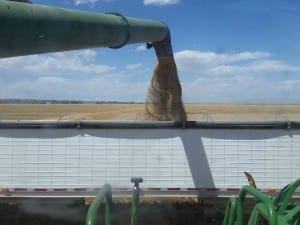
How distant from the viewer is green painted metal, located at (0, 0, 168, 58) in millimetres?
3568

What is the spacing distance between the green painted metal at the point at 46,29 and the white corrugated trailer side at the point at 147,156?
4.69 m

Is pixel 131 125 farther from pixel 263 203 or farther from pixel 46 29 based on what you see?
pixel 263 203

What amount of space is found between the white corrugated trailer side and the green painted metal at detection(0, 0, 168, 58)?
4.69 metres

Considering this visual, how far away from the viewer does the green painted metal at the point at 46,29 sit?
3568 millimetres

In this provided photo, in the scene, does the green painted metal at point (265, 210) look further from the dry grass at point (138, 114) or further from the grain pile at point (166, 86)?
the grain pile at point (166, 86)

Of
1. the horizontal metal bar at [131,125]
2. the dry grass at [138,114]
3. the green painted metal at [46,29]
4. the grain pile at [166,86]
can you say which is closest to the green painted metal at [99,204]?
the green painted metal at [46,29]

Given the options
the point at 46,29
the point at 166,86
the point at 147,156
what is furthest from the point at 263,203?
the point at 166,86

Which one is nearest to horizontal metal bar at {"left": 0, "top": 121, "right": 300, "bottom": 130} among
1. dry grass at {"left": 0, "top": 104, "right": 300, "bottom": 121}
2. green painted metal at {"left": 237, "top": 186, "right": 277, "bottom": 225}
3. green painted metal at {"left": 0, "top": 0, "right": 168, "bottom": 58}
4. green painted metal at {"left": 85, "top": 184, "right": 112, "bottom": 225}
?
dry grass at {"left": 0, "top": 104, "right": 300, "bottom": 121}

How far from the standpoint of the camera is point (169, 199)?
1153 centimetres

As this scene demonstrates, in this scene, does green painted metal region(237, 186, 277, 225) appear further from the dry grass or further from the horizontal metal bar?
the dry grass

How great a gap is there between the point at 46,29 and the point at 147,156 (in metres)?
7.48

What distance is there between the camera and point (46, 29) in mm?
4207

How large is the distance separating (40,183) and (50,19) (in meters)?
7.65

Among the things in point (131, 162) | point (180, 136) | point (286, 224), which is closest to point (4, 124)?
point (131, 162)
